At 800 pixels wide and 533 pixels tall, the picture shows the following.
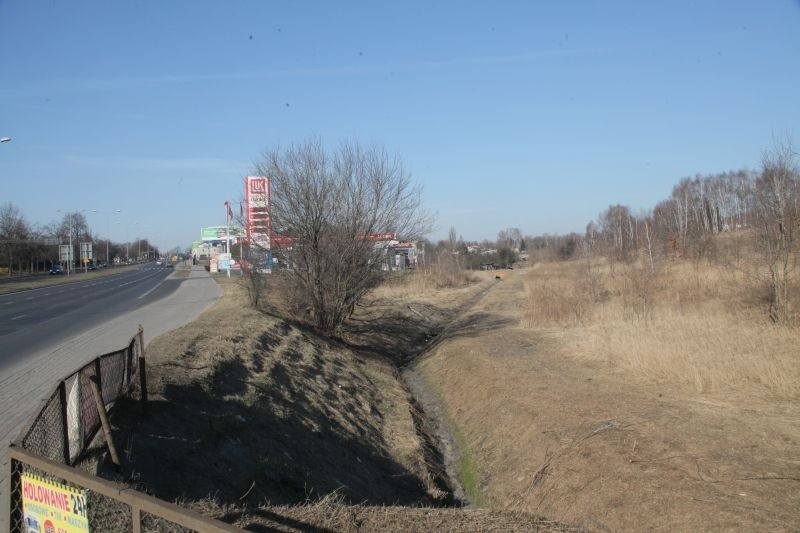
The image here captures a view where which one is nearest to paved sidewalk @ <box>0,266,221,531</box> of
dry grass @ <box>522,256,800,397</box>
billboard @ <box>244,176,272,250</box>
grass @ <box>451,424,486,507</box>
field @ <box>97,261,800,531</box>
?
field @ <box>97,261,800,531</box>

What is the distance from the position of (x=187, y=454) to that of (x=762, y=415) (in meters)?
9.51

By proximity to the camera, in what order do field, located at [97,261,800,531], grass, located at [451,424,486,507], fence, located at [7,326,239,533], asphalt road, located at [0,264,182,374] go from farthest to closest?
asphalt road, located at [0,264,182,374], grass, located at [451,424,486,507], field, located at [97,261,800,531], fence, located at [7,326,239,533]

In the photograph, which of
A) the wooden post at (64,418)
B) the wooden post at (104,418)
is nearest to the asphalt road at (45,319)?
the wooden post at (104,418)

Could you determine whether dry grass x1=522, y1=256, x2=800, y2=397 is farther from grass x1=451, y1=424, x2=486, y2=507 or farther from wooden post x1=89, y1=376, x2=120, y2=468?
wooden post x1=89, y1=376, x2=120, y2=468

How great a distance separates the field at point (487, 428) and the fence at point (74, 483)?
750mm

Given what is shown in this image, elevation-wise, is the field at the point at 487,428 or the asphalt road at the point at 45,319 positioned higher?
the asphalt road at the point at 45,319

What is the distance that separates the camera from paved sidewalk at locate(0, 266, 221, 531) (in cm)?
788

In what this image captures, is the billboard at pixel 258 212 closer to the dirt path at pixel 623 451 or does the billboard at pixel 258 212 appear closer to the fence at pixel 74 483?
the dirt path at pixel 623 451

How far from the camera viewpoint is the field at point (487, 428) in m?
7.29

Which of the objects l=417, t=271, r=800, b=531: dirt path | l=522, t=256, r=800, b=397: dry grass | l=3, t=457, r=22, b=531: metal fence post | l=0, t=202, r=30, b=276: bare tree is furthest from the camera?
l=0, t=202, r=30, b=276: bare tree

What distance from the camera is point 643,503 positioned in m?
8.13

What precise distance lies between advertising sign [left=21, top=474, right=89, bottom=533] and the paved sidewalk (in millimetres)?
929

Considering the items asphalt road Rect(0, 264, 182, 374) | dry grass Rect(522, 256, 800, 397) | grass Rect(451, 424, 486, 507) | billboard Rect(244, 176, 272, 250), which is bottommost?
grass Rect(451, 424, 486, 507)

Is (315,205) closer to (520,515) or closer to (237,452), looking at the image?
(237,452)
